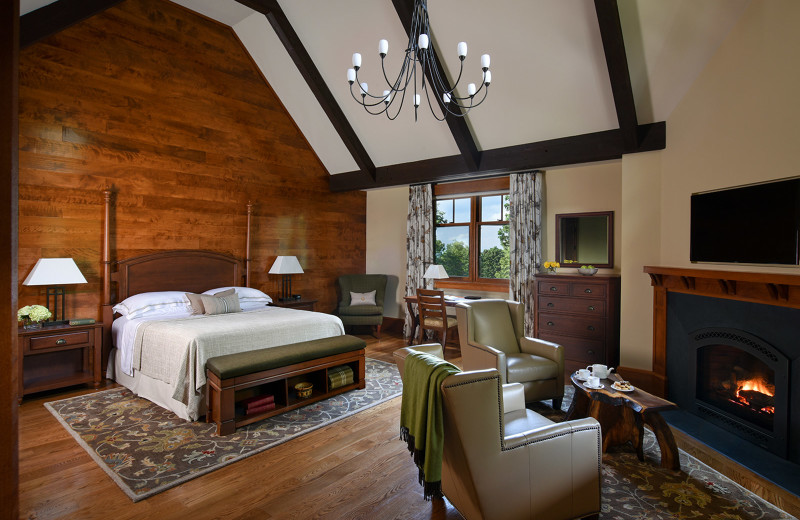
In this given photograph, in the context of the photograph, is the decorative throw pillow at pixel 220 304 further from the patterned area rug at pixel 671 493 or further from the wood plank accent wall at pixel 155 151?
the patterned area rug at pixel 671 493

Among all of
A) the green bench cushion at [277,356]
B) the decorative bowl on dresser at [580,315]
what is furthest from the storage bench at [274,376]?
the decorative bowl on dresser at [580,315]

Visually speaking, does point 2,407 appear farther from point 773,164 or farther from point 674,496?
point 773,164

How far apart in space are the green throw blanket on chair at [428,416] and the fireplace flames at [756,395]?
2627 millimetres

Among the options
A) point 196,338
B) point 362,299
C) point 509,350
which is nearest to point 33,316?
point 196,338

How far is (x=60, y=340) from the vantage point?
12.5ft

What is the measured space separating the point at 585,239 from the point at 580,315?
3.37 feet

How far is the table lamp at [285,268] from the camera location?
231 inches

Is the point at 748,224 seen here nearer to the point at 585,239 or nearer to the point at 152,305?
the point at 585,239

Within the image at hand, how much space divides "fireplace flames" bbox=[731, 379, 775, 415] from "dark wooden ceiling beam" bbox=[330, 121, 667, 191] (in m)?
2.17

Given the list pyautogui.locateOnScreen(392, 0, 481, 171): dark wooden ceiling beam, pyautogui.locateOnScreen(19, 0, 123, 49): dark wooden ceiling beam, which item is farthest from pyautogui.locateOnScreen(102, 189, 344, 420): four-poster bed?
pyautogui.locateOnScreen(392, 0, 481, 171): dark wooden ceiling beam

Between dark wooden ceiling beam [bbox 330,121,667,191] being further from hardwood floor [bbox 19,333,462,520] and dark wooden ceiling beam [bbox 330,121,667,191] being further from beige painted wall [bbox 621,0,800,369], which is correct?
hardwood floor [bbox 19,333,462,520]

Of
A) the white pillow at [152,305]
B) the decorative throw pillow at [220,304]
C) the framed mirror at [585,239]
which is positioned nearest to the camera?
the white pillow at [152,305]

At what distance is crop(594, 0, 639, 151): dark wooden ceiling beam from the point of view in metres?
3.26

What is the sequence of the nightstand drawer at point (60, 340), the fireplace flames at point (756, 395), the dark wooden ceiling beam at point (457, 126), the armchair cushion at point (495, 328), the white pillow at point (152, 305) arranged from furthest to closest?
the white pillow at point (152, 305)
the dark wooden ceiling beam at point (457, 126)
the armchair cushion at point (495, 328)
the nightstand drawer at point (60, 340)
the fireplace flames at point (756, 395)
